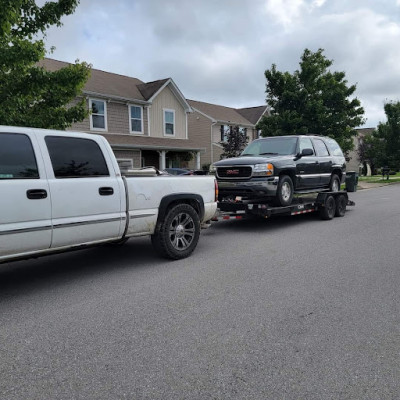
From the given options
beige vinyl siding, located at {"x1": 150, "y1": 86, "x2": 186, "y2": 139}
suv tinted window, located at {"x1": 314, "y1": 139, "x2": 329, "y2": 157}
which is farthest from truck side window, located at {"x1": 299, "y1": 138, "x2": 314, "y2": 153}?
beige vinyl siding, located at {"x1": 150, "y1": 86, "x2": 186, "y2": 139}

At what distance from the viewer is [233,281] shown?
4855 millimetres

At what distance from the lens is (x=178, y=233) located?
604 cm

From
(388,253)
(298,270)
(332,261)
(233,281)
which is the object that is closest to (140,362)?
(233,281)

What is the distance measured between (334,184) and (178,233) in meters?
6.60

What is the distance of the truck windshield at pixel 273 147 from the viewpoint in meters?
9.37

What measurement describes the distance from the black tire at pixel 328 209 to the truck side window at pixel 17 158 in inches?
Result: 302

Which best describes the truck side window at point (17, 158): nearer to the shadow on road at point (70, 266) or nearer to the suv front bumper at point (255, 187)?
the shadow on road at point (70, 266)

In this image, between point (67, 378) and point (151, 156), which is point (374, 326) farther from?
point (151, 156)

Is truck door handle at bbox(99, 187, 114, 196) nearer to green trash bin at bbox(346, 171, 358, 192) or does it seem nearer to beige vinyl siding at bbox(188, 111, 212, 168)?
green trash bin at bbox(346, 171, 358, 192)

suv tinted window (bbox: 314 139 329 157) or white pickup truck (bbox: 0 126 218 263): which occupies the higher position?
suv tinted window (bbox: 314 139 329 157)

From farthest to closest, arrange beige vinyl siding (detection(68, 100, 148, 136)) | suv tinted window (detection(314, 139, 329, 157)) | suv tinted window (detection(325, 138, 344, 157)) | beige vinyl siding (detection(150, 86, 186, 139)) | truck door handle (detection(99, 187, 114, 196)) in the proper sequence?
1. beige vinyl siding (detection(150, 86, 186, 139))
2. beige vinyl siding (detection(68, 100, 148, 136))
3. suv tinted window (detection(325, 138, 344, 157))
4. suv tinted window (detection(314, 139, 329, 157))
5. truck door handle (detection(99, 187, 114, 196))

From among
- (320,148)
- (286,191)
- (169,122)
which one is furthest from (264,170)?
(169,122)

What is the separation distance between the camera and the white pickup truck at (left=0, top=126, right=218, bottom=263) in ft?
13.6

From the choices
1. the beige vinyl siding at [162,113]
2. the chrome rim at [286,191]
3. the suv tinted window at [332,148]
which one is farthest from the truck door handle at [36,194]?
the beige vinyl siding at [162,113]
